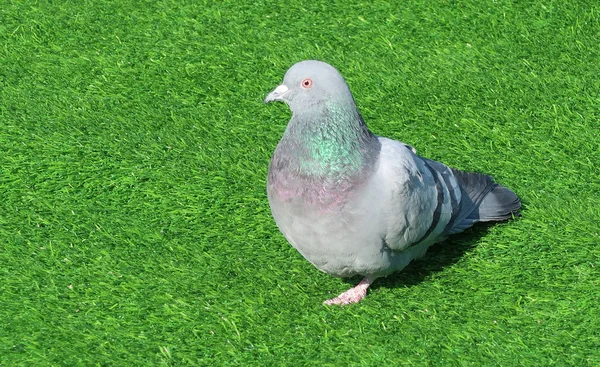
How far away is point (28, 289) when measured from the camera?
419 centimetres

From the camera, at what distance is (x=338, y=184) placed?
12.3 feet

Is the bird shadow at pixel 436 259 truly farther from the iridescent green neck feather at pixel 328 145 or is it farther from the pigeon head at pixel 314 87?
the pigeon head at pixel 314 87

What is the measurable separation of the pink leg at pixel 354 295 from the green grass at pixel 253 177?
6 centimetres

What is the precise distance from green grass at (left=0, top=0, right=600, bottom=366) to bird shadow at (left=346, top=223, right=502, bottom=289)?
0.04 feet

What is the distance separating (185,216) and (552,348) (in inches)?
77.0

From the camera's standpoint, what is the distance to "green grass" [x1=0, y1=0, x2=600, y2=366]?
12.9 ft

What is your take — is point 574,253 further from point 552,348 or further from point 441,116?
point 441,116

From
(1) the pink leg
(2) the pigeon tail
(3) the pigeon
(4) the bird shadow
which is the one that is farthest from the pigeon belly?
(2) the pigeon tail

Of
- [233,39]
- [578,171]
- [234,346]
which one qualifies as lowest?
[234,346]

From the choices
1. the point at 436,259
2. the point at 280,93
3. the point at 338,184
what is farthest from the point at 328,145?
the point at 436,259

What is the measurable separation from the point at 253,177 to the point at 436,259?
45.2 inches

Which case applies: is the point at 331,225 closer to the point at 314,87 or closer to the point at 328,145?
the point at 328,145

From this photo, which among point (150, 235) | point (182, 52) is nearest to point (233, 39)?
point (182, 52)

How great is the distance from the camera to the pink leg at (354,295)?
4152mm
